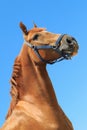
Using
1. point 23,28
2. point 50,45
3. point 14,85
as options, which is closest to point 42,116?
point 14,85

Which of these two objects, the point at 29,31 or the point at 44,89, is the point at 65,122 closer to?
the point at 44,89

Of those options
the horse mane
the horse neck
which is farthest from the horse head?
the horse mane

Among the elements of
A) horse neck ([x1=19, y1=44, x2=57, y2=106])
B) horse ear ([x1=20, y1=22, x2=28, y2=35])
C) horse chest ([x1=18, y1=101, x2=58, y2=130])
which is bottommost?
horse chest ([x1=18, y1=101, x2=58, y2=130])

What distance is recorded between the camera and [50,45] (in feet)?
27.4

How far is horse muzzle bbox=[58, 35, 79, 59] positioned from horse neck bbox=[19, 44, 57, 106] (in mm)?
455

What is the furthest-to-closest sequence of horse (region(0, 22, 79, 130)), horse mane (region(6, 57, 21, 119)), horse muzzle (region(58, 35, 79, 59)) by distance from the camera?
horse mane (region(6, 57, 21, 119)) → horse muzzle (region(58, 35, 79, 59)) → horse (region(0, 22, 79, 130))

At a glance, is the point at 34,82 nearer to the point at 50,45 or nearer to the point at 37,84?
the point at 37,84

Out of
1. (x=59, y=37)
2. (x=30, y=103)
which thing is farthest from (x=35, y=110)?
(x=59, y=37)

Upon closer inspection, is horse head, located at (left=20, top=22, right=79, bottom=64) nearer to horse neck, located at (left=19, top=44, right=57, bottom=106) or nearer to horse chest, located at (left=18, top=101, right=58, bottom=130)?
horse neck, located at (left=19, top=44, right=57, bottom=106)

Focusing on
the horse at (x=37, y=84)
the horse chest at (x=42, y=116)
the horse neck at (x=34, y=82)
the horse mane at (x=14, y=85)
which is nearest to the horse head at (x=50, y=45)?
the horse at (x=37, y=84)

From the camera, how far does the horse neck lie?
8297 millimetres

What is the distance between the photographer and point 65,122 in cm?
812

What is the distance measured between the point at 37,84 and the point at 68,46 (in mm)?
884

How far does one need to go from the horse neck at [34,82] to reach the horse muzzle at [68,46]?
0.46 m
